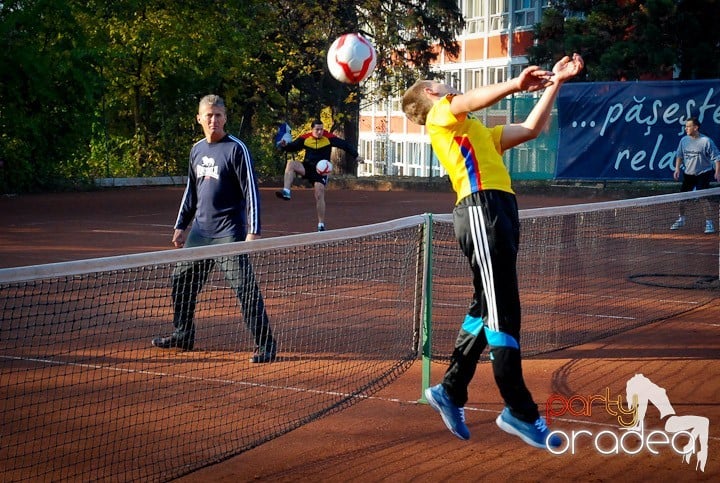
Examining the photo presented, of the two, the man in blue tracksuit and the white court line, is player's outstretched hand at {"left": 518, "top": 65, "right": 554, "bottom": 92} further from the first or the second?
the man in blue tracksuit

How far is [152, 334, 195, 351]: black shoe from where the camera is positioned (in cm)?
882

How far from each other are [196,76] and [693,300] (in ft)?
79.2

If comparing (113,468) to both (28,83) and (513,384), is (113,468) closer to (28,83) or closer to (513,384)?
(513,384)

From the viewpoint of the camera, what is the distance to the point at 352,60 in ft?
47.4

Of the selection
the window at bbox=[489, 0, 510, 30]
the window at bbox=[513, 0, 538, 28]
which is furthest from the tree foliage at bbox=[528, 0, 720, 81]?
the window at bbox=[489, 0, 510, 30]

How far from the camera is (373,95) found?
134 feet

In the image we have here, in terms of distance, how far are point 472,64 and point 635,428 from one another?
165 ft

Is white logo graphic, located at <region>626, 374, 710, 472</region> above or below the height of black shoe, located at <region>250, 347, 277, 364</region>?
below

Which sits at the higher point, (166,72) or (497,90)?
(166,72)

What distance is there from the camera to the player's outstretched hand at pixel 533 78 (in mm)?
5414

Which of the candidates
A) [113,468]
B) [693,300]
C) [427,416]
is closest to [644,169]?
[693,300]

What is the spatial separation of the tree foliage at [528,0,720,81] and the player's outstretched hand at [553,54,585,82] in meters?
27.6

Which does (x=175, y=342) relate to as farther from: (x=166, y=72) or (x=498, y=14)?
(x=498, y=14)

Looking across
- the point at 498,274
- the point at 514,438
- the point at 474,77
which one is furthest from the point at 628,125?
the point at 474,77
